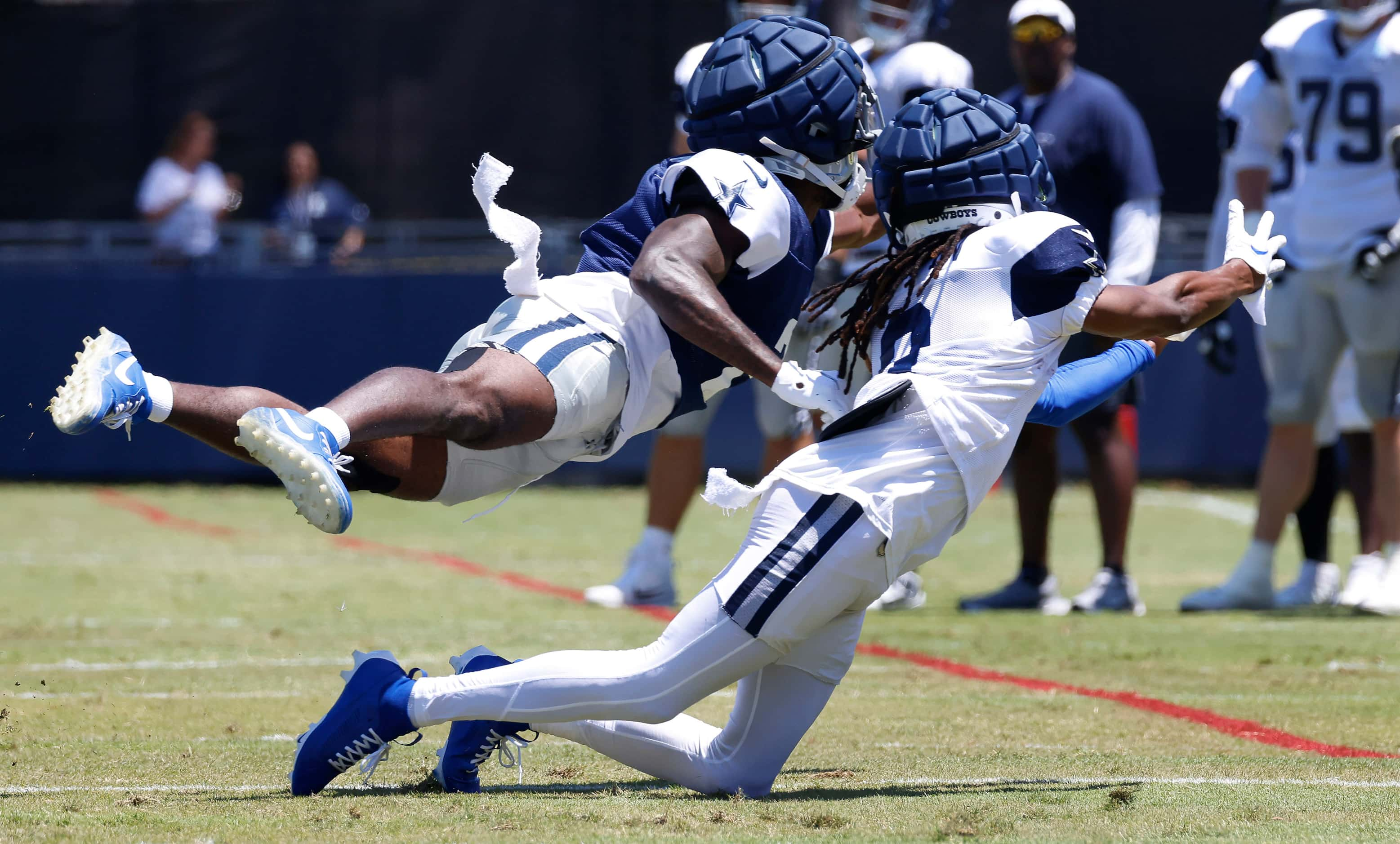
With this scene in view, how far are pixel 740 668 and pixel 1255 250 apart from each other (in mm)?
1327

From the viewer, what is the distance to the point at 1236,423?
1165 cm

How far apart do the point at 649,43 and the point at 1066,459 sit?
4.45 metres

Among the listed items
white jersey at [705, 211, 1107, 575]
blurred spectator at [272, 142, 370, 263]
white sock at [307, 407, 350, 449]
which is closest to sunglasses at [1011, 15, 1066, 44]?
white jersey at [705, 211, 1107, 575]

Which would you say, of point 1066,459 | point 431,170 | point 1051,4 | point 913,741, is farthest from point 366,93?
point 913,741

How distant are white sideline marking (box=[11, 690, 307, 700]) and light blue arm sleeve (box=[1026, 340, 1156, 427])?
2.18 m

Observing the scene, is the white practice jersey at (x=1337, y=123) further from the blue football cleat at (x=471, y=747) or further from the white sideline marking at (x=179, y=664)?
the blue football cleat at (x=471, y=747)

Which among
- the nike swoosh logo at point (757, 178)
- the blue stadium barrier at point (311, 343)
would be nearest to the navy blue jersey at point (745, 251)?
the nike swoosh logo at point (757, 178)

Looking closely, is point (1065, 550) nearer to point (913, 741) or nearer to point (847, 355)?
point (913, 741)

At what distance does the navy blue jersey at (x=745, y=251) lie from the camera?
334 cm

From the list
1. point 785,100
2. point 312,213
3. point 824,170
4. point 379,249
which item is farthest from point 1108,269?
point 312,213

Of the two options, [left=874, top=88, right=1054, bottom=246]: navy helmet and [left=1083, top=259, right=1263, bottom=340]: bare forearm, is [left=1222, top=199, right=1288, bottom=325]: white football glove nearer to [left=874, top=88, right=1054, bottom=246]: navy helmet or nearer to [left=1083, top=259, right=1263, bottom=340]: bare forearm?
[left=1083, top=259, right=1263, bottom=340]: bare forearm

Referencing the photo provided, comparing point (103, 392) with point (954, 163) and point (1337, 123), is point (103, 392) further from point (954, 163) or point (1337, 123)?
point (1337, 123)

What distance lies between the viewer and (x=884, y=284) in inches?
131

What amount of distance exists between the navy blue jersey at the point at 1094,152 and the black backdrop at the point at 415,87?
20.4 ft
